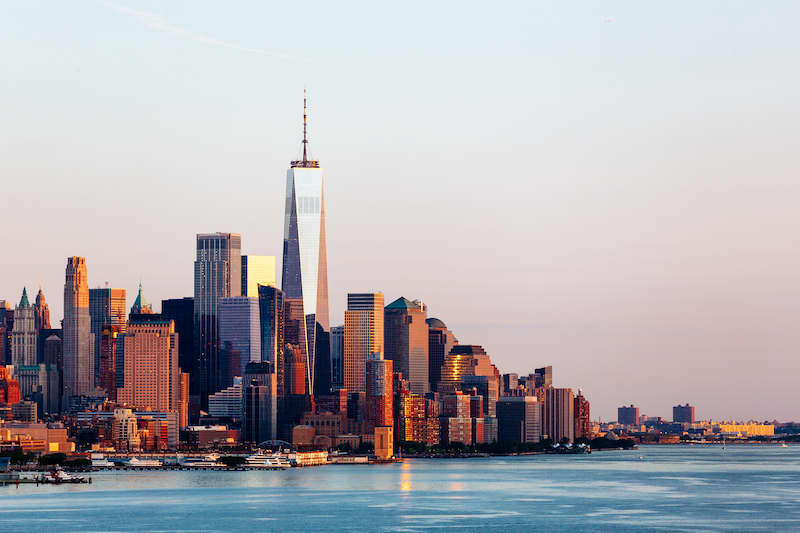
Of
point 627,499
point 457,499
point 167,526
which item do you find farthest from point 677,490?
point 167,526

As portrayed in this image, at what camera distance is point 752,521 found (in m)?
144

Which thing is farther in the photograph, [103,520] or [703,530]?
[103,520]

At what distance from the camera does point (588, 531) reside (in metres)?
135

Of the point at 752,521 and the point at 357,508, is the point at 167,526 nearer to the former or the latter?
the point at 357,508

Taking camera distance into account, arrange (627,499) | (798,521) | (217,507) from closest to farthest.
→ (798,521)
(217,507)
(627,499)

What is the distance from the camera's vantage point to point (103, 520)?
145125 millimetres

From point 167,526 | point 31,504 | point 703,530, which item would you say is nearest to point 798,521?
point 703,530

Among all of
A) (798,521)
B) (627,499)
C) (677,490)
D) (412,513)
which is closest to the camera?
(798,521)

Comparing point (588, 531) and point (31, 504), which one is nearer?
point (588, 531)

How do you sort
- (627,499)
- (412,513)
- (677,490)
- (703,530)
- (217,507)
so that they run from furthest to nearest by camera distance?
(677,490)
(627,499)
(217,507)
(412,513)
(703,530)

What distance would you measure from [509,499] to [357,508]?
2285 centimetres

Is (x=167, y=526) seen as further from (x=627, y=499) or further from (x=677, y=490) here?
(x=677, y=490)

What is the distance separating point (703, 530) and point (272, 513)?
43124 mm

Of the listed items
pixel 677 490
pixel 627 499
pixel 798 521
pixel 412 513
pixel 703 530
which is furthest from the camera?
pixel 677 490
